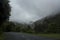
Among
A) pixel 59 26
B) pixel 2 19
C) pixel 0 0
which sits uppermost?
pixel 59 26

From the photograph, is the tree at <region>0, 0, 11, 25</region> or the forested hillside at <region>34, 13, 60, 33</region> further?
the forested hillside at <region>34, 13, 60, 33</region>

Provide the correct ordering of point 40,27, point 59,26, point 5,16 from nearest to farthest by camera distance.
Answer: point 5,16 → point 59,26 → point 40,27

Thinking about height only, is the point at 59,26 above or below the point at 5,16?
above

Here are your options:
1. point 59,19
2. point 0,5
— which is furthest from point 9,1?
point 59,19

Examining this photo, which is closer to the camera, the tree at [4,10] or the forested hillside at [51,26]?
the tree at [4,10]

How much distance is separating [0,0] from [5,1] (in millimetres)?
2703

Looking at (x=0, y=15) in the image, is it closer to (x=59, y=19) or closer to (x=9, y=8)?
(x=9, y=8)

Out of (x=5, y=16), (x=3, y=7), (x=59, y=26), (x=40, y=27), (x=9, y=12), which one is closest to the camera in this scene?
(x=3, y=7)

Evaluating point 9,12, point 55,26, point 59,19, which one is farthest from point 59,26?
point 9,12

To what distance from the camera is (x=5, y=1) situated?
82.7 feet

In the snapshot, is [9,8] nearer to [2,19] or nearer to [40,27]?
[2,19]

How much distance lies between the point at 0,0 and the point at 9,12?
5.82m

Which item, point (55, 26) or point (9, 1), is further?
point (55, 26)

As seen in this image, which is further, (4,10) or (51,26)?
(51,26)
